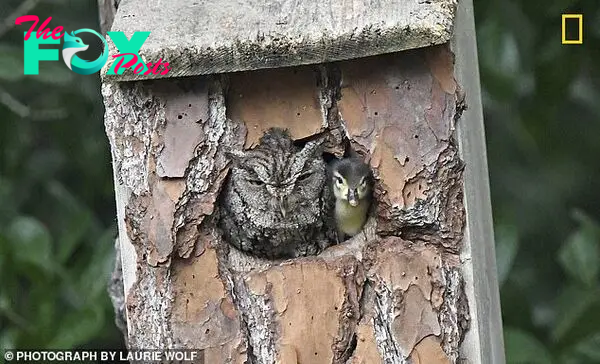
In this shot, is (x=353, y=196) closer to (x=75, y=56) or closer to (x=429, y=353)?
(x=429, y=353)

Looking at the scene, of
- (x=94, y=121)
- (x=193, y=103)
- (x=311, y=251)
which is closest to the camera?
(x=193, y=103)

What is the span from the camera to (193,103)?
293 cm

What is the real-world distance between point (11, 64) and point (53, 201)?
78cm

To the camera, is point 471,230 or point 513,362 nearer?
point 471,230

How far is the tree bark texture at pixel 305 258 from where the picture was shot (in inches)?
114

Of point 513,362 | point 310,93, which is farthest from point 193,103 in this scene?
point 513,362

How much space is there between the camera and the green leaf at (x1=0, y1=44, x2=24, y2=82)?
12.1ft

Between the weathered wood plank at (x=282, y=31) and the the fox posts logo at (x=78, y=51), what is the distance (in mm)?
20

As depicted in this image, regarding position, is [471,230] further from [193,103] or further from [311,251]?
[193,103]

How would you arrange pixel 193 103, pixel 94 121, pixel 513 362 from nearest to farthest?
1. pixel 193 103
2. pixel 513 362
3. pixel 94 121

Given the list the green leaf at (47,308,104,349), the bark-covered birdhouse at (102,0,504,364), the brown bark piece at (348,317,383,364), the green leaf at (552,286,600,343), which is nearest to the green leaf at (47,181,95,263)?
the green leaf at (47,308,104,349)

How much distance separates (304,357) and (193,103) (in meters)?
0.73

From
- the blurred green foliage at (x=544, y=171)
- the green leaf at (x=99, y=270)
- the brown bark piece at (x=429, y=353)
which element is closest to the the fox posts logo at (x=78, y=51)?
the green leaf at (x=99, y=270)

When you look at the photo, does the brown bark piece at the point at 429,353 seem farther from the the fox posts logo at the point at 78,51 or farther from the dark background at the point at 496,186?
the the fox posts logo at the point at 78,51
